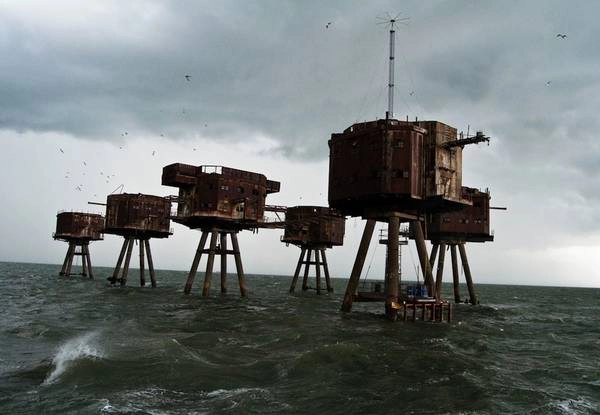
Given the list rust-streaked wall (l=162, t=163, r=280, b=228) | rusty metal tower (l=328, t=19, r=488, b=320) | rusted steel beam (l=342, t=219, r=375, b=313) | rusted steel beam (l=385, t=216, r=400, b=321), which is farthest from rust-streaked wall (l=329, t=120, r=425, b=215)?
rust-streaked wall (l=162, t=163, r=280, b=228)

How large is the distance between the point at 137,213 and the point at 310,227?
19.1 meters

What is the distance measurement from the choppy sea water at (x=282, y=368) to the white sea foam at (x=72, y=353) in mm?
49

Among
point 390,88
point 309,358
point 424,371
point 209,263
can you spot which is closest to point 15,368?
point 309,358

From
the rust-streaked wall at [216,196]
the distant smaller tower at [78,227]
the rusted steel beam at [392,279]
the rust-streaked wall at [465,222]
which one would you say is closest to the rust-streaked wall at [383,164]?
the rusted steel beam at [392,279]

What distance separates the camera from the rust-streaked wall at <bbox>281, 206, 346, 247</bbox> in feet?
186

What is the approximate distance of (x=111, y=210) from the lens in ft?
178

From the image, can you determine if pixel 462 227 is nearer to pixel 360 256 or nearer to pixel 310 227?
pixel 310 227

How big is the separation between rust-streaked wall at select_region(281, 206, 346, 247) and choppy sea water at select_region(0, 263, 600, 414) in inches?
1167

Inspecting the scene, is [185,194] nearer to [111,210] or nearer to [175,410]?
[111,210]

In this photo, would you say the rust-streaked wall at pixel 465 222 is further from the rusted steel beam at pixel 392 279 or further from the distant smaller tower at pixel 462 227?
the rusted steel beam at pixel 392 279

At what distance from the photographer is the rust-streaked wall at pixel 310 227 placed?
5672 centimetres

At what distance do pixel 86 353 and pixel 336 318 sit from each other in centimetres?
1680

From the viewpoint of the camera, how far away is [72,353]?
15.7m

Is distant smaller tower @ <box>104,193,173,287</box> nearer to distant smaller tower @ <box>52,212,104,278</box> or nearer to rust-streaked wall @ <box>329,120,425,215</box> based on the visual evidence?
distant smaller tower @ <box>52,212,104,278</box>
